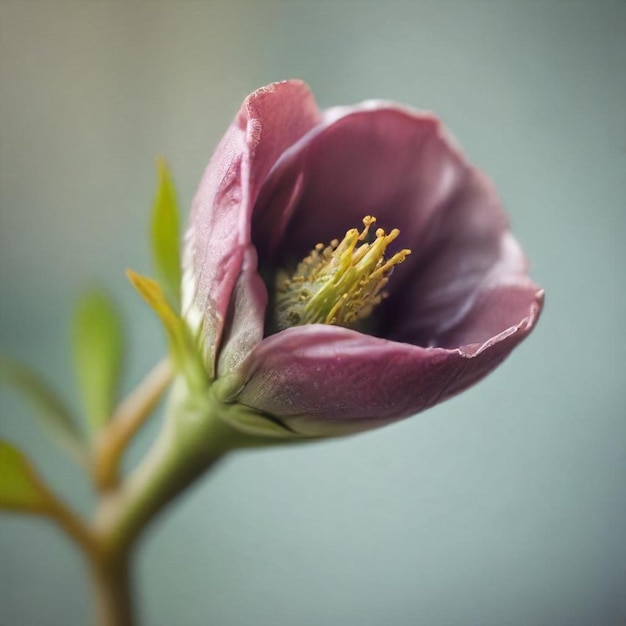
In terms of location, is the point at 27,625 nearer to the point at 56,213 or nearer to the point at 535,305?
the point at 56,213

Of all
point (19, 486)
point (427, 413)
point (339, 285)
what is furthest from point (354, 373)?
point (427, 413)

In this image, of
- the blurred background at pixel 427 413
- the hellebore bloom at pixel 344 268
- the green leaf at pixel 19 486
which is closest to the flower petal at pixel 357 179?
the hellebore bloom at pixel 344 268

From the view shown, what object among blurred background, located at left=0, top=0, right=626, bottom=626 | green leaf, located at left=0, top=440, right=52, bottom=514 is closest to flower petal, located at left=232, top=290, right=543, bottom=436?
green leaf, located at left=0, top=440, right=52, bottom=514

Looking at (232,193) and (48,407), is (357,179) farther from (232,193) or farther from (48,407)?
(48,407)

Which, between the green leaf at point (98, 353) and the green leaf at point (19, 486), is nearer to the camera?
the green leaf at point (19, 486)

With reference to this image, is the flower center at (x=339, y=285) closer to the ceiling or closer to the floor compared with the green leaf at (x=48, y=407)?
closer to the ceiling

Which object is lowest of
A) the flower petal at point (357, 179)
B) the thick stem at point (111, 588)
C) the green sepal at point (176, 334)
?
the thick stem at point (111, 588)

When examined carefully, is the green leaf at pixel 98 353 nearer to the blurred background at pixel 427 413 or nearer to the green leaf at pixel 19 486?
the green leaf at pixel 19 486
